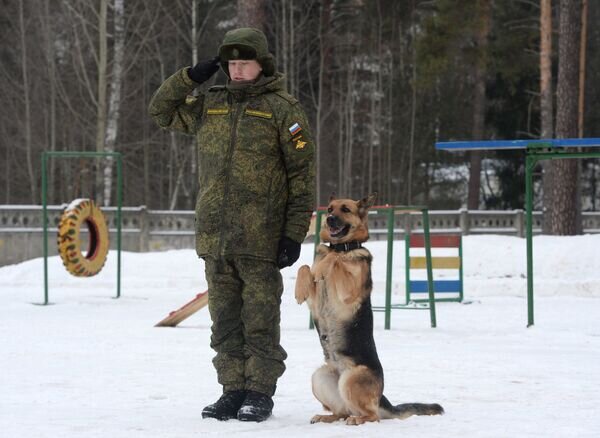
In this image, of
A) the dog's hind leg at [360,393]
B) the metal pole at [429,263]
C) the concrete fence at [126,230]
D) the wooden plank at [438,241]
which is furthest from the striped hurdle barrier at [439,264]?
the concrete fence at [126,230]

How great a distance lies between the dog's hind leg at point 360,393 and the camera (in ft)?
20.0

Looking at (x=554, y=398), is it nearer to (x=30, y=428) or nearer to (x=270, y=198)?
(x=270, y=198)

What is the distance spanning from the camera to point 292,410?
687 centimetres

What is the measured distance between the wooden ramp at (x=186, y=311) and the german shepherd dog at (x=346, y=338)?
5967mm

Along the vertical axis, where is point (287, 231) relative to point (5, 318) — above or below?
above

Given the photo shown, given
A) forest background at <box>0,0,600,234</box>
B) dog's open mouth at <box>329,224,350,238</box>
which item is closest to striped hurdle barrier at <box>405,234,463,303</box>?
dog's open mouth at <box>329,224,350,238</box>

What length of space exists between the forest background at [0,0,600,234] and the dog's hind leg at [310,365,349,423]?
26635 mm

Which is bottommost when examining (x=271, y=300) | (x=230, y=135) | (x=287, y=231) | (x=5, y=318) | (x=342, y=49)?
(x=5, y=318)

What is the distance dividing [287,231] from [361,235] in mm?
483

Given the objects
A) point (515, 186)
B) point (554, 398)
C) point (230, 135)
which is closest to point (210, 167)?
point (230, 135)

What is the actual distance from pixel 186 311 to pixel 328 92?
87.0 feet

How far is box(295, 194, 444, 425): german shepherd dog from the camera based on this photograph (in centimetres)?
612

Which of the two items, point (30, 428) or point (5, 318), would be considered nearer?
point (30, 428)

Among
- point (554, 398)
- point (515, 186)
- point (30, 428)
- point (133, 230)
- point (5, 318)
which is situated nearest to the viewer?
point (30, 428)
